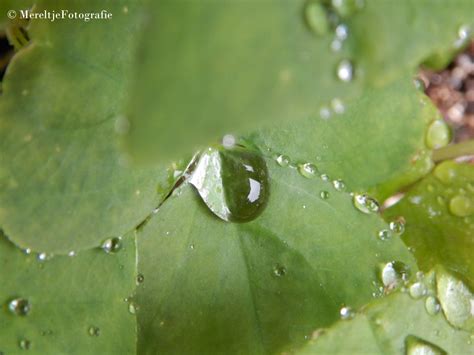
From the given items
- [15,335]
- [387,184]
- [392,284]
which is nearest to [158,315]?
[15,335]

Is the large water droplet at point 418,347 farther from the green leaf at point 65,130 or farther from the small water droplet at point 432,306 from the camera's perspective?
the green leaf at point 65,130

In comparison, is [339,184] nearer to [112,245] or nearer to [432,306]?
[432,306]

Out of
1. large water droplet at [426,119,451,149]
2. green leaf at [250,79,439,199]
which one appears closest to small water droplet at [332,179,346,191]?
green leaf at [250,79,439,199]

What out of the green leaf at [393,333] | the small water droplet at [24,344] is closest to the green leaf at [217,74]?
the green leaf at [393,333]

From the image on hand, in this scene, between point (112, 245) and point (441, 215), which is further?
point (441, 215)

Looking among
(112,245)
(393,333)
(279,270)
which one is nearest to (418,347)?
(393,333)

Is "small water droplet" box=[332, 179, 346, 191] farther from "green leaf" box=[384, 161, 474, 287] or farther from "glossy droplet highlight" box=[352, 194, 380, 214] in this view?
"green leaf" box=[384, 161, 474, 287]
